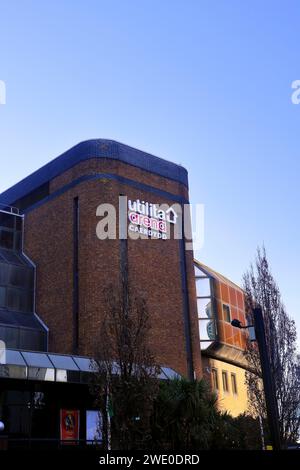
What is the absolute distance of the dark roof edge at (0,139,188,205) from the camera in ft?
102

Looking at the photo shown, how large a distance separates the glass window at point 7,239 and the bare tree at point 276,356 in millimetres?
14302

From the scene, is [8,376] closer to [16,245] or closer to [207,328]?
[16,245]

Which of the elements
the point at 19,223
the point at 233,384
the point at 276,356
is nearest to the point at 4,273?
the point at 19,223

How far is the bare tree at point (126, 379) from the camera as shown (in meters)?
14.8

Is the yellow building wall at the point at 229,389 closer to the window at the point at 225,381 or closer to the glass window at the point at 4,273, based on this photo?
the window at the point at 225,381

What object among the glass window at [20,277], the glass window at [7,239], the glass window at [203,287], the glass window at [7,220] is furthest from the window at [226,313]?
the glass window at [7,220]

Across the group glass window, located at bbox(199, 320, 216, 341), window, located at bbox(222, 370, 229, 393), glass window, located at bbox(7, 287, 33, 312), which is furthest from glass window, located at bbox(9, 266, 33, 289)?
window, located at bbox(222, 370, 229, 393)

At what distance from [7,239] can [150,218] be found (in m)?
9.12

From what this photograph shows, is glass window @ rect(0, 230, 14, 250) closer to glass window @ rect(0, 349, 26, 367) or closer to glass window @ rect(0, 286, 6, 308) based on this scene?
glass window @ rect(0, 286, 6, 308)

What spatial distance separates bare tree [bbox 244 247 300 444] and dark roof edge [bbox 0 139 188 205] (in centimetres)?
809

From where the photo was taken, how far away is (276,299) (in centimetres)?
2897

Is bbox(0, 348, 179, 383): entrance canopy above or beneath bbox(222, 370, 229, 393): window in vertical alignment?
beneath
